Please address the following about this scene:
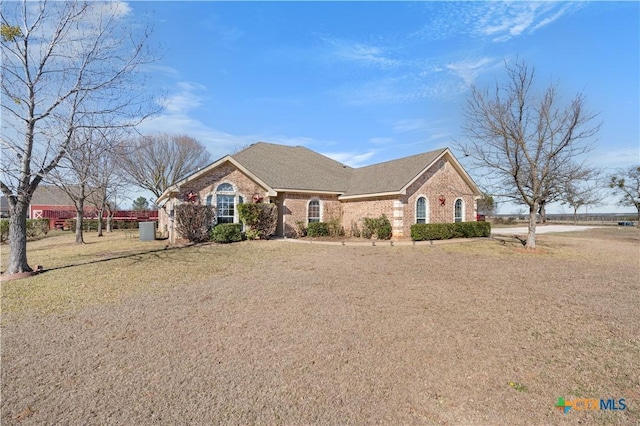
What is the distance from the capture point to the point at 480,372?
3.82m

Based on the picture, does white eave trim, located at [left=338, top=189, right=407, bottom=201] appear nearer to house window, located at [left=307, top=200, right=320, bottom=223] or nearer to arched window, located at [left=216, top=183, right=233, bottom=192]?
A: house window, located at [left=307, top=200, right=320, bottom=223]

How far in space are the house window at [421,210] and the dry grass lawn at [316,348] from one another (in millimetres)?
10704

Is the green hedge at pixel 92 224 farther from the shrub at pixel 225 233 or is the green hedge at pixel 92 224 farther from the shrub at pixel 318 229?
the shrub at pixel 318 229

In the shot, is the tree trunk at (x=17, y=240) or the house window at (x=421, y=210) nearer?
the tree trunk at (x=17, y=240)

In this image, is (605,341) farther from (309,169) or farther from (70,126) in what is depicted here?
(309,169)

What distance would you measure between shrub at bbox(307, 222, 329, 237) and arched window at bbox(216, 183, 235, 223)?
15.5ft

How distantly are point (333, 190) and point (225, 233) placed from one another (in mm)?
8042

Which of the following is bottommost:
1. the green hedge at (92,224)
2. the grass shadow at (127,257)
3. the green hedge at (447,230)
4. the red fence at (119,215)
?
the grass shadow at (127,257)

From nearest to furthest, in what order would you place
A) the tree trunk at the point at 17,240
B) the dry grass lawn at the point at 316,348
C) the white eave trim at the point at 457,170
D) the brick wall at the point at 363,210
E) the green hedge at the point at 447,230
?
the dry grass lawn at the point at 316,348
the tree trunk at the point at 17,240
the green hedge at the point at 447,230
the white eave trim at the point at 457,170
the brick wall at the point at 363,210

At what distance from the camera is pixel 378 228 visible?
18.8 m

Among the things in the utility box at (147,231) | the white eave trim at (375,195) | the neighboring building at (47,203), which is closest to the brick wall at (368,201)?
the white eave trim at (375,195)

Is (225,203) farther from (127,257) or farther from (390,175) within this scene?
(390,175)

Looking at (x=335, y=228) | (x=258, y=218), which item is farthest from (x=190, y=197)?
(x=335, y=228)

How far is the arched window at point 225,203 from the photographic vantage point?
56.6 feet
